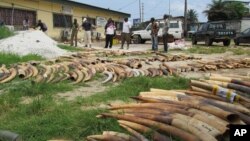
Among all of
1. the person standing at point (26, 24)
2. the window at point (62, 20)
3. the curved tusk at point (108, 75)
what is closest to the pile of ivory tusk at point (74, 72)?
the curved tusk at point (108, 75)

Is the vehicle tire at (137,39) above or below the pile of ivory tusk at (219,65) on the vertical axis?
above

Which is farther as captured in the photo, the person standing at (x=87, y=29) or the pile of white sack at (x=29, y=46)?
the person standing at (x=87, y=29)

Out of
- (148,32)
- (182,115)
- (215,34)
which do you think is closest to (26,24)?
(148,32)

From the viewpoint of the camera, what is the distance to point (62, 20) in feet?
121

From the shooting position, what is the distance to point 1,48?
54.4 feet

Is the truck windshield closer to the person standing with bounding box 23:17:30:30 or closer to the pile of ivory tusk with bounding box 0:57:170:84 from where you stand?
the person standing with bounding box 23:17:30:30

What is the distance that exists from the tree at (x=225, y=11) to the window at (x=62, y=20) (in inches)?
1257

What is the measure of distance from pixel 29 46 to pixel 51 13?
18.3m

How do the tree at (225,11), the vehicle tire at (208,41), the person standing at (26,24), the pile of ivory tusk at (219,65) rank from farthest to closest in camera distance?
the tree at (225,11) → the vehicle tire at (208,41) → the person standing at (26,24) → the pile of ivory tusk at (219,65)

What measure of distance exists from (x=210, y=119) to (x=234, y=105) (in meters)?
0.73

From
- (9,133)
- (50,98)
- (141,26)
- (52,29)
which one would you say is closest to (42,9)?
(52,29)

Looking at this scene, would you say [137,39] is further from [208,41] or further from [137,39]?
[208,41]

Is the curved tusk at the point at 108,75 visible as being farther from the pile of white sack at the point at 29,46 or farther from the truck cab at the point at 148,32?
the truck cab at the point at 148,32

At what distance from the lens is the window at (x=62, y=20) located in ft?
117
